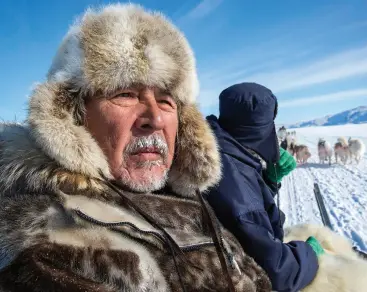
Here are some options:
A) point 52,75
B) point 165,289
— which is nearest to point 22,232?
point 165,289

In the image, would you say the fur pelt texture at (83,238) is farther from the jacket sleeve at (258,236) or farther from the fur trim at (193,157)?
the fur trim at (193,157)

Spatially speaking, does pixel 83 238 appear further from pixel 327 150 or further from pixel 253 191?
pixel 327 150

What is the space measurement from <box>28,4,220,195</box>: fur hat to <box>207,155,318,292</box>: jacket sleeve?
22 centimetres

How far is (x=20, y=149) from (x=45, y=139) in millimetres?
161

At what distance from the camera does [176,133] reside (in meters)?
2.05

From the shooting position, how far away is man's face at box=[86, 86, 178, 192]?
5.42 feet

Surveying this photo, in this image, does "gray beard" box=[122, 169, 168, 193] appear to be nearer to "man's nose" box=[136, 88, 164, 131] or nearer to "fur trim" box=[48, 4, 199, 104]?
"man's nose" box=[136, 88, 164, 131]

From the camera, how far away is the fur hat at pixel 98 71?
145cm

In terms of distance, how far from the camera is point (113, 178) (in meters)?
1.65

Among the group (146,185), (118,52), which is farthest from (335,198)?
(118,52)

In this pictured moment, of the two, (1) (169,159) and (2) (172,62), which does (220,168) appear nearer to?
(1) (169,159)

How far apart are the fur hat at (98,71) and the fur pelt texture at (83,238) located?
10 centimetres

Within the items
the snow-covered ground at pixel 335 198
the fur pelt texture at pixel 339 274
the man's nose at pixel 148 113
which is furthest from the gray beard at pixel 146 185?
A: the snow-covered ground at pixel 335 198

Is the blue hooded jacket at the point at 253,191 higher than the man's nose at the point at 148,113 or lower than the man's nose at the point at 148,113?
lower
